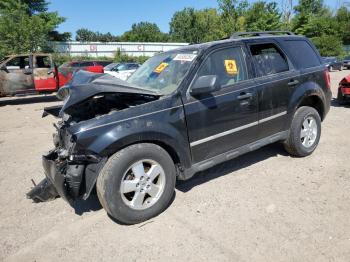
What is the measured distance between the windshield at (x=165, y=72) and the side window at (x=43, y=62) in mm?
10367

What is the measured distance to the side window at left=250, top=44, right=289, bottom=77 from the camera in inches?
183

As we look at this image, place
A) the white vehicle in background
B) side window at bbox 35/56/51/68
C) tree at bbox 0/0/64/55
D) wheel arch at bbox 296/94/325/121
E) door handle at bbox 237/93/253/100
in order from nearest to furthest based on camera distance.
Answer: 1. door handle at bbox 237/93/253/100
2. wheel arch at bbox 296/94/325/121
3. side window at bbox 35/56/51/68
4. the white vehicle in background
5. tree at bbox 0/0/64/55

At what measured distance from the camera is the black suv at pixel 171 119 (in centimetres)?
343

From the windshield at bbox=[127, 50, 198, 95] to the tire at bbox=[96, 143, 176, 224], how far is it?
838mm

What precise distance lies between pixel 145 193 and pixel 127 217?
1.06ft

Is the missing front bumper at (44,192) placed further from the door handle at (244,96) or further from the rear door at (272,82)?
the rear door at (272,82)

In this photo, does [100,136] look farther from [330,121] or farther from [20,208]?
[330,121]

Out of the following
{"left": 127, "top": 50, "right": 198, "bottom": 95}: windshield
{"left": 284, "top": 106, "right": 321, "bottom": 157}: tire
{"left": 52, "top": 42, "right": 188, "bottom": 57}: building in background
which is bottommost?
{"left": 284, "top": 106, "right": 321, "bottom": 157}: tire

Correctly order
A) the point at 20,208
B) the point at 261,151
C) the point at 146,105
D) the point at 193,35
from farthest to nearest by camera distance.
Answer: the point at 193,35
the point at 261,151
the point at 20,208
the point at 146,105

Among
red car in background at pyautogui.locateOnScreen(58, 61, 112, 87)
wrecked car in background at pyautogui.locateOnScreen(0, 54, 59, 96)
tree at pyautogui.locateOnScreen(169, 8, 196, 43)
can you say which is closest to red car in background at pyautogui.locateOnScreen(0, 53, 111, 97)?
wrecked car in background at pyautogui.locateOnScreen(0, 54, 59, 96)

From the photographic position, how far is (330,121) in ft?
25.8

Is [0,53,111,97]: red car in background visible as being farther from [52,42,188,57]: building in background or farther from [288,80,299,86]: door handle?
[52,42,188,57]: building in background

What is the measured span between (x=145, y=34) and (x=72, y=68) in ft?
210

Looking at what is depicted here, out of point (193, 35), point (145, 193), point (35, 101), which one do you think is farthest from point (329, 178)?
point (193, 35)
